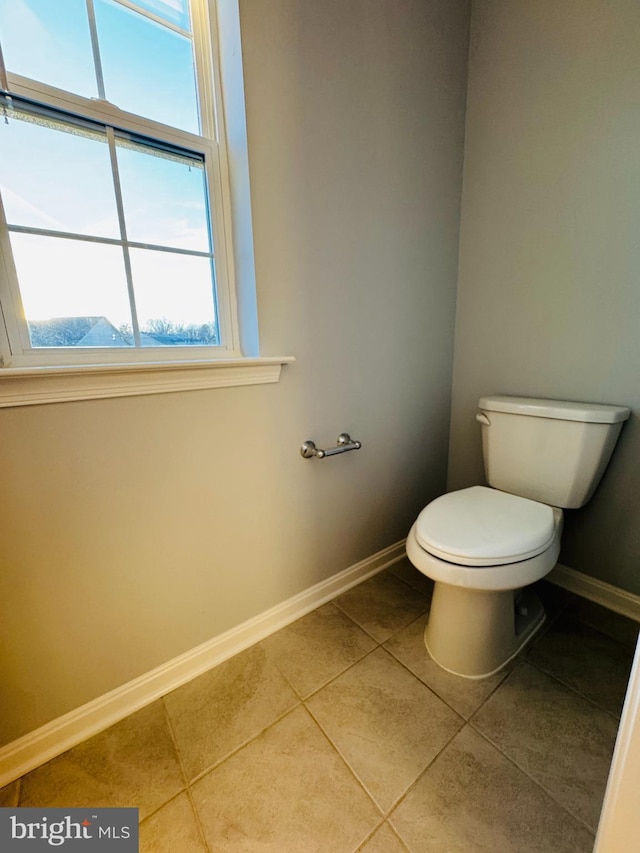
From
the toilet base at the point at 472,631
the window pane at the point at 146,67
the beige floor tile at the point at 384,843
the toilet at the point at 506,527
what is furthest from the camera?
the toilet base at the point at 472,631

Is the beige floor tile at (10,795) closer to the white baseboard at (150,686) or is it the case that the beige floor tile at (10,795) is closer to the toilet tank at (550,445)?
the white baseboard at (150,686)

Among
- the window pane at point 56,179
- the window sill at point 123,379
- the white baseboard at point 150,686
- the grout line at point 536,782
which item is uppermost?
the window pane at point 56,179

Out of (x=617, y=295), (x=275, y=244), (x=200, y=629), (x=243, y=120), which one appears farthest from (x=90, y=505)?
(x=617, y=295)

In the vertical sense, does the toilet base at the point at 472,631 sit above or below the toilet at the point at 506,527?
below

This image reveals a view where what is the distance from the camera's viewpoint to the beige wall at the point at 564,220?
112 cm

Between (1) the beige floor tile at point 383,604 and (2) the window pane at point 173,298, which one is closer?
(2) the window pane at point 173,298

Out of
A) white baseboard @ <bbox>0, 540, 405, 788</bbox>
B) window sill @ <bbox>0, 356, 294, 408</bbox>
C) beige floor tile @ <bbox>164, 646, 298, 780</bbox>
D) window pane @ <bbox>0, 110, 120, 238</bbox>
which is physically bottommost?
beige floor tile @ <bbox>164, 646, 298, 780</bbox>

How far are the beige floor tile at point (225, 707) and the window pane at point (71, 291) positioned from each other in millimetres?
1033

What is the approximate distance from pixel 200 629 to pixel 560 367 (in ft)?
5.08

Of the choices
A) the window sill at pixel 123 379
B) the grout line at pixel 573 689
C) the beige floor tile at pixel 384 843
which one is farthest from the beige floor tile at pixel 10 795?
the grout line at pixel 573 689

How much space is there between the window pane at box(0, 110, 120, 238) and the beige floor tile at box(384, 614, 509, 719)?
1.49 meters

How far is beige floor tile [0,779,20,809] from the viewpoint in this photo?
2.65 ft

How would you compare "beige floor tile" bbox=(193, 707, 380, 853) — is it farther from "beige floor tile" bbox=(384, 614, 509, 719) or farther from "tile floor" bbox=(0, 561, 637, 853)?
"beige floor tile" bbox=(384, 614, 509, 719)
